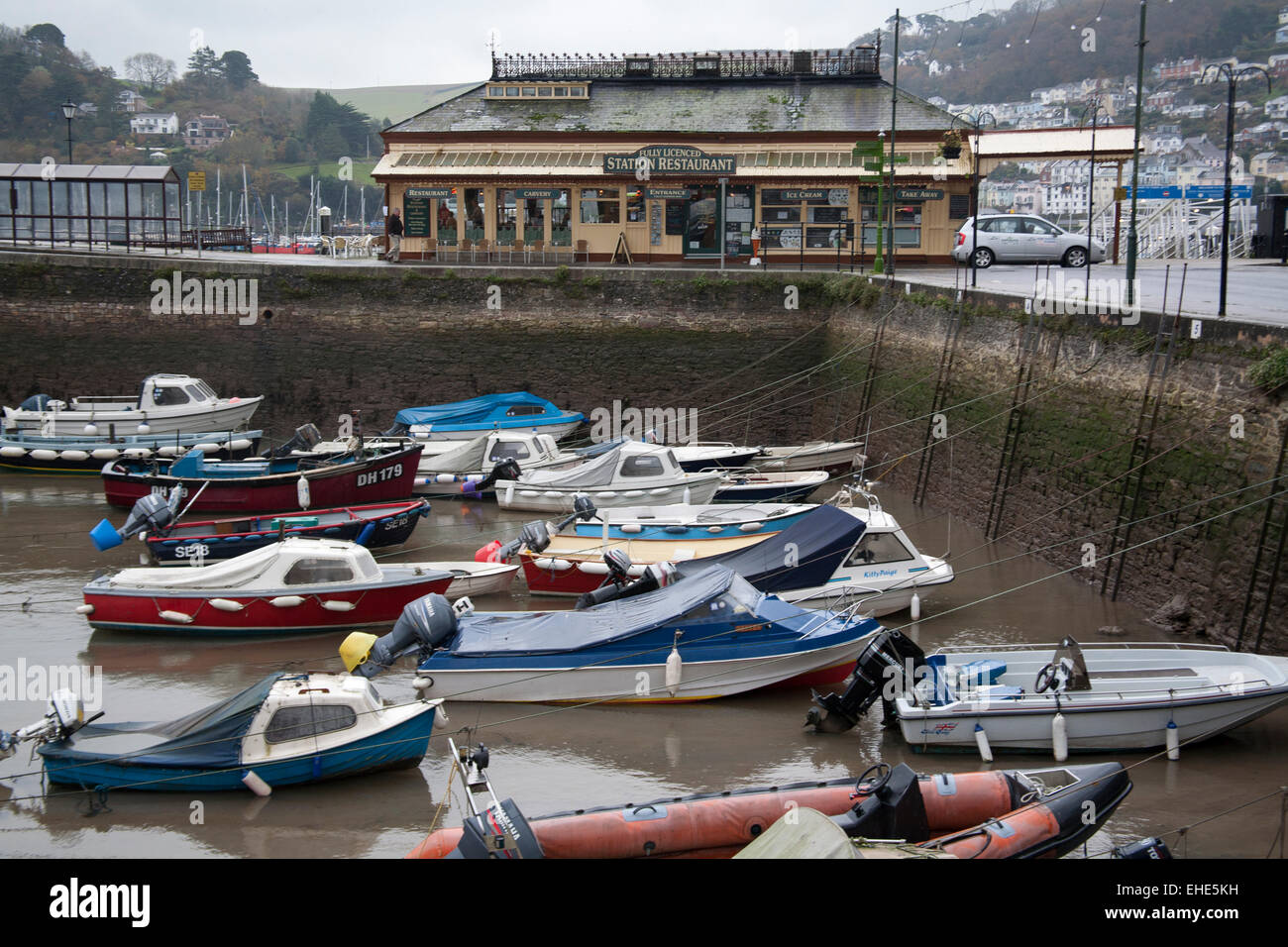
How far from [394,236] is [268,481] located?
14731 mm

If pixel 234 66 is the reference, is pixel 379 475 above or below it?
below

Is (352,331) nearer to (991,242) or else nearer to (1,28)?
(991,242)

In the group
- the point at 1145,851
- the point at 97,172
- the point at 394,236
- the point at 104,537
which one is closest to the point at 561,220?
the point at 394,236

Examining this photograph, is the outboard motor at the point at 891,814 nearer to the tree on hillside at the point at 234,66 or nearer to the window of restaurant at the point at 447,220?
the window of restaurant at the point at 447,220

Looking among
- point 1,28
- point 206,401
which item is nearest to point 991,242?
point 206,401

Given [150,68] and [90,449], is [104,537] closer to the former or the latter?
[90,449]

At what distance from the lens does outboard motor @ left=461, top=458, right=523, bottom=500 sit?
24.9 metres

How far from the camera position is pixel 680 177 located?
112ft

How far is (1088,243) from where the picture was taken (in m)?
26.7

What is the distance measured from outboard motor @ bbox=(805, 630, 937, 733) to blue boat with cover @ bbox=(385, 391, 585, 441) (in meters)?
15.6

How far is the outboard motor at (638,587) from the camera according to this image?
15.6 m

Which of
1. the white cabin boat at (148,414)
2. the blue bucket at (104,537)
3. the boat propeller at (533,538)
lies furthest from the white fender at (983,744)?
the white cabin boat at (148,414)

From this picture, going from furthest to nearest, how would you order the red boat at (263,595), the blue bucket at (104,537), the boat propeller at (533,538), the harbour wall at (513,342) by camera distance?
the harbour wall at (513,342), the boat propeller at (533,538), the blue bucket at (104,537), the red boat at (263,595)

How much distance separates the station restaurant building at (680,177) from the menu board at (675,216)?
1.4 inches
